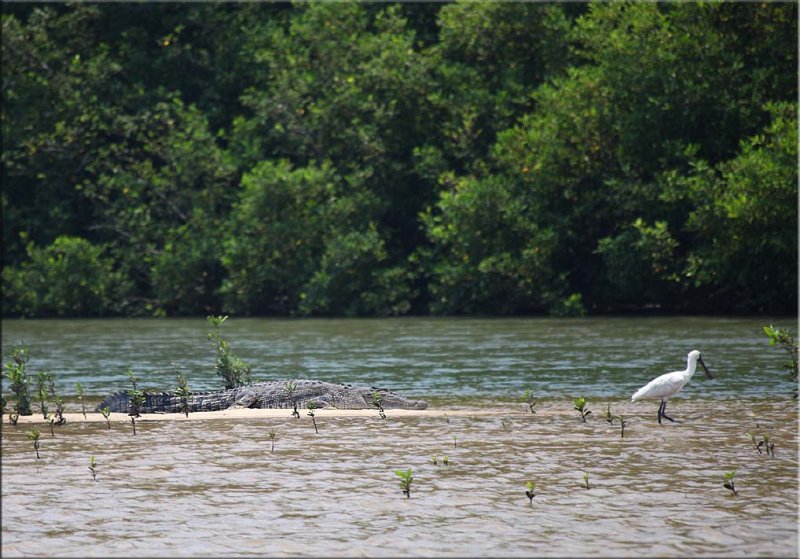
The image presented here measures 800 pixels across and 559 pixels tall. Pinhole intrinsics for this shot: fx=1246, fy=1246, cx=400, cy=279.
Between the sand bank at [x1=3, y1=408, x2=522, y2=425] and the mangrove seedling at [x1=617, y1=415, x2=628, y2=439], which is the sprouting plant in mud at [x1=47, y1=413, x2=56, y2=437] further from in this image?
the mangrove seedling at [x1=617, y1=415, x2=628, y2=439]

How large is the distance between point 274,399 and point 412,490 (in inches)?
208

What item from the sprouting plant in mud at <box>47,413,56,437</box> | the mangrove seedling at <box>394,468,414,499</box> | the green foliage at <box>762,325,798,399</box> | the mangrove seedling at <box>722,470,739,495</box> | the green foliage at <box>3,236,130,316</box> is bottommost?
the mangrove seedling at <box>722,470,739,495</box>

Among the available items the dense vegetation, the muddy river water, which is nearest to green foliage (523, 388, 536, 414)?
the muddy river water

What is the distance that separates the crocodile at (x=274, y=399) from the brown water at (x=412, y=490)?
2.80ft

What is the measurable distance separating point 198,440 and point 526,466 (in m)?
3.42

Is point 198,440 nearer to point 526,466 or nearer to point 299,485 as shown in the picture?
point 299,485

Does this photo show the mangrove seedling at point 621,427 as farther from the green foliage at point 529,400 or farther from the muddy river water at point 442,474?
the green foliage at point 529,400

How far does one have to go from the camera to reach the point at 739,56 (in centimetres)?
2864

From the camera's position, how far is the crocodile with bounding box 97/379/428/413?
547 inches

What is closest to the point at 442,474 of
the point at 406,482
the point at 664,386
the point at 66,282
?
the point at 406,482

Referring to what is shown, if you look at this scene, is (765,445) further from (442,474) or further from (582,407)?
(442,474)

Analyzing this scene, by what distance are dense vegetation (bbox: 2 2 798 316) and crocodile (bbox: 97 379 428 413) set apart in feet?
47.5

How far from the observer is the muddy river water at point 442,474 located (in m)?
7.71

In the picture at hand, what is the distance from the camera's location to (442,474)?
9836mm
